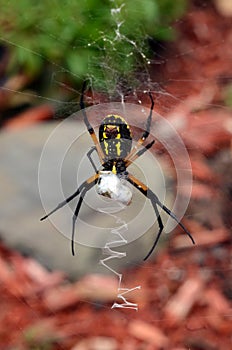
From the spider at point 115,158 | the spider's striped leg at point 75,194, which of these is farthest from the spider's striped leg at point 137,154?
the spider's striped leg at point 75,194

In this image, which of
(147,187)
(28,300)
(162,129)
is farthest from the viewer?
(28,300)

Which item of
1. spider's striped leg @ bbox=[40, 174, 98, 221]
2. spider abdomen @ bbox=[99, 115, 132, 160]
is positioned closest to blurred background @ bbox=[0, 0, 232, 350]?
spider's striped leg @ bbox=[40, 174, 98, 221]

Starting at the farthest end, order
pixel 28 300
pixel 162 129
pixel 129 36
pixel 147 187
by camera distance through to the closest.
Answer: pixel 129 36 < pixel 28 300 < pixel 162 129 < pixel 147 187

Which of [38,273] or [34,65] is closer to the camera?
[38,273]

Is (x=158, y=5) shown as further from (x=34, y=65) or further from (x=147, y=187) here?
(x=147, y=187)

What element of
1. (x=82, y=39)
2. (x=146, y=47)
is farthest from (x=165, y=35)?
(x=82, y=39)

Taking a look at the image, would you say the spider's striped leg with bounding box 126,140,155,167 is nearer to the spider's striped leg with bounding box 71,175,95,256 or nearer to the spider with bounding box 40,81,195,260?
the spider with bounding box 40,81,195,260

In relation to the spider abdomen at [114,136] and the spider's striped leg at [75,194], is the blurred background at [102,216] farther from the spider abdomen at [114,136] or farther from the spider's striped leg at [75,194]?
the spider abdomen at [114,136]
